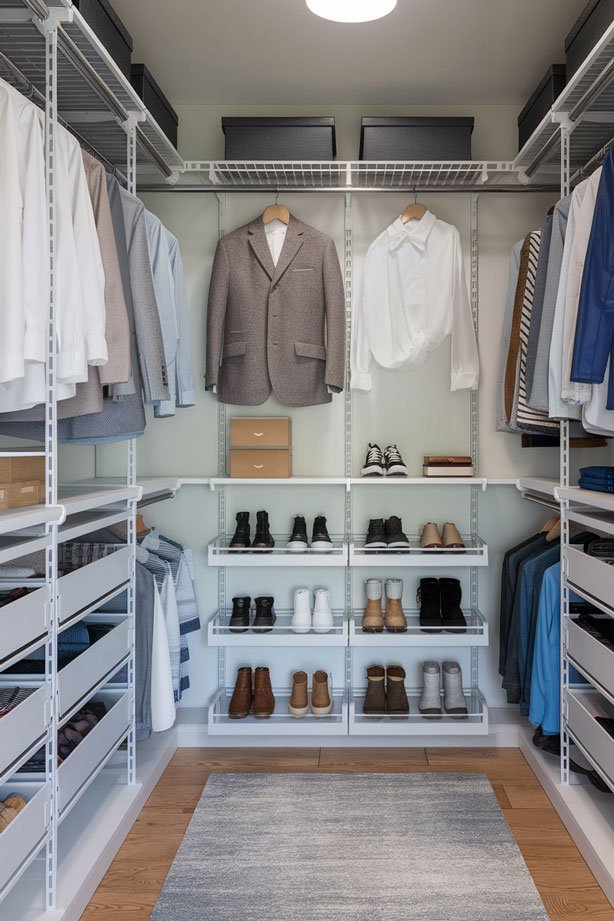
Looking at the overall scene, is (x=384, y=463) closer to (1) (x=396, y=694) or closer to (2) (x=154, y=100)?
(1) (x=396, y=694)

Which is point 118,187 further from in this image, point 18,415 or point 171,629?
point 171,629

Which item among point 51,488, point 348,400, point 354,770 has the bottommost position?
point 354,770

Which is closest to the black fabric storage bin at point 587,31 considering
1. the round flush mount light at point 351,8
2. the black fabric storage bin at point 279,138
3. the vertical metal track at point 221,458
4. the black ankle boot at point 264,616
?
the round flush mount light at point 351,8

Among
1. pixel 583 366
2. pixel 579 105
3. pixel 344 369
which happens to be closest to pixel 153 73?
pixel 344 369

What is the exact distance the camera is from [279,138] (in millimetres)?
2932

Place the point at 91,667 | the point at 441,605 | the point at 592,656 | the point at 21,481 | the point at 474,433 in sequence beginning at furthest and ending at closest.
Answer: the point at 474,433 < the point at 441,605 < the point at 592,656 < the point at 91,667 < the point at 21,481

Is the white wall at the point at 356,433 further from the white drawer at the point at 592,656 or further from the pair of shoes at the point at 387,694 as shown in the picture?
the white drawer at the point at 592,656

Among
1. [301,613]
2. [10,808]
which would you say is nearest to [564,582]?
[301,613]

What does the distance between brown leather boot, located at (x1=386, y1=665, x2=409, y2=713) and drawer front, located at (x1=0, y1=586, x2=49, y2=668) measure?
1677 mm

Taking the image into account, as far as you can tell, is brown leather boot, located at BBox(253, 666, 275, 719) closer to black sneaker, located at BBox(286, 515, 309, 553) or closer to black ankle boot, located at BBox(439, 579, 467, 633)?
black sneaker, located at BBox(286, 515, 309, 553)

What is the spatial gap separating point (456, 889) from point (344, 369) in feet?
6.13

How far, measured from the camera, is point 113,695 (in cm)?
235

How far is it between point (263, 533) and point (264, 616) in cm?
34

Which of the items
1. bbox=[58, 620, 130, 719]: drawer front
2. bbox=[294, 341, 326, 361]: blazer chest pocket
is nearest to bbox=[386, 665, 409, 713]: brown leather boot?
bbox=[58, 620, 130, 719]: drawer front
